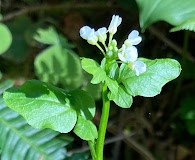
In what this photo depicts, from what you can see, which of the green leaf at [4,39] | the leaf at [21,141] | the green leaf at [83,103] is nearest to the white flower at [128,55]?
the green leaf at [83,103]

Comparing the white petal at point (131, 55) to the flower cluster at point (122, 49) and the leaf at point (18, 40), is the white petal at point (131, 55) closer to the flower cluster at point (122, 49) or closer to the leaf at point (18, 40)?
the flower cluster at point (122, 49)

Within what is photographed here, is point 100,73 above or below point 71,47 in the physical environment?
above

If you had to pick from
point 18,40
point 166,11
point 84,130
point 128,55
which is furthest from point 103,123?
point 18,40

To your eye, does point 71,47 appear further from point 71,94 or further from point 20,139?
point 71,94

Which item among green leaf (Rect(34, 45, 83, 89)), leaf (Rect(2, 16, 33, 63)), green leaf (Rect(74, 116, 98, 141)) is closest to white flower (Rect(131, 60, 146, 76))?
green leaf (Rect(74, 116, 98, 141))

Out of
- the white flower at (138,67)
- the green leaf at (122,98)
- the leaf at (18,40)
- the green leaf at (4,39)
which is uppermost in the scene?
the white flower at (138,67)

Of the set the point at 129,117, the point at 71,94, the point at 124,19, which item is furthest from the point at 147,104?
the point at 71,94
